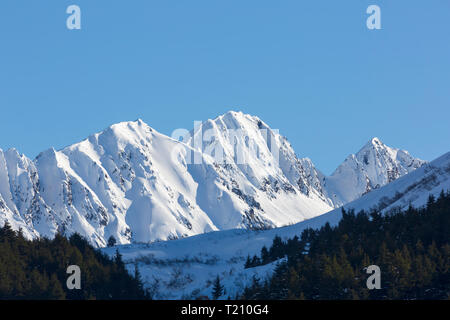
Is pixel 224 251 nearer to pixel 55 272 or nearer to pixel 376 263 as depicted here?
pixel 55 272

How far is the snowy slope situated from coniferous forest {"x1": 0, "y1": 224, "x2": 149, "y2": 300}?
27.6 feet

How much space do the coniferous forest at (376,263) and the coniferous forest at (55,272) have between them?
1845cm

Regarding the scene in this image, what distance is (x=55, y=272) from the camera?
412 ft

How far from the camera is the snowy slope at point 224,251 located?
135 metres

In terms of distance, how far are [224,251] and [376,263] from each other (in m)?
59.4

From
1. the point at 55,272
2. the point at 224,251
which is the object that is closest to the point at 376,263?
the point at 55,272

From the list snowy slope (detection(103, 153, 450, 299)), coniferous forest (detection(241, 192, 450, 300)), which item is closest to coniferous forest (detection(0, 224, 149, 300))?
snowy slope (detection(103, 153, 450, 299))

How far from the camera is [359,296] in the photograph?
10212 cm

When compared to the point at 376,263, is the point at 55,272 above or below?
above

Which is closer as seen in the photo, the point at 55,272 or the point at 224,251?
the point at 55,272

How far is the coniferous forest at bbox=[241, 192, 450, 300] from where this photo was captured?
103562 millimetres

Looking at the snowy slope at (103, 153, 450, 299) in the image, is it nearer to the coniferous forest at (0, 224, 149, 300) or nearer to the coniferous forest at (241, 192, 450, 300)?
the coniferous forest at (0, 224, 149, 300)
